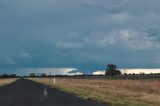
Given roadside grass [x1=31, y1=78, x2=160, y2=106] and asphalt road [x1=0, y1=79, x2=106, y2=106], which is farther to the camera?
roadside grass [x1=31, y1=78, x2=160, y2=106]

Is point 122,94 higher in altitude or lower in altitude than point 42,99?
higher

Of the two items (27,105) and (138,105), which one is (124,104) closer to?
(138,105)

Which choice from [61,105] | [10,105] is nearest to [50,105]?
[61,105]

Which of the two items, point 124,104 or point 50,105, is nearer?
point 50,105

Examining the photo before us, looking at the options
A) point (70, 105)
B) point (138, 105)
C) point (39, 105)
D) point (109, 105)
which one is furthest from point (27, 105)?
point (138, 105)

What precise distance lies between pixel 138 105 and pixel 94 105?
238 centimetres

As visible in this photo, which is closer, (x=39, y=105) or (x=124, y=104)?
(x=39, y=105)

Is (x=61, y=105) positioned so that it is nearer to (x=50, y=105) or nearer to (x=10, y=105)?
(x=50, y=105)

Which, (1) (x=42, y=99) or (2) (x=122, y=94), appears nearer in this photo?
(1) (x=42, y=99)

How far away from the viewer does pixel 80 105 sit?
24000mm

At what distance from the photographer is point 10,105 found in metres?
23.5

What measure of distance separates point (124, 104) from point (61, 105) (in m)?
3.79

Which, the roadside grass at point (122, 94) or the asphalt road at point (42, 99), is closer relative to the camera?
the asphalt road at point (42, 99)

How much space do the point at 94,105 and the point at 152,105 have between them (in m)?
3.11
